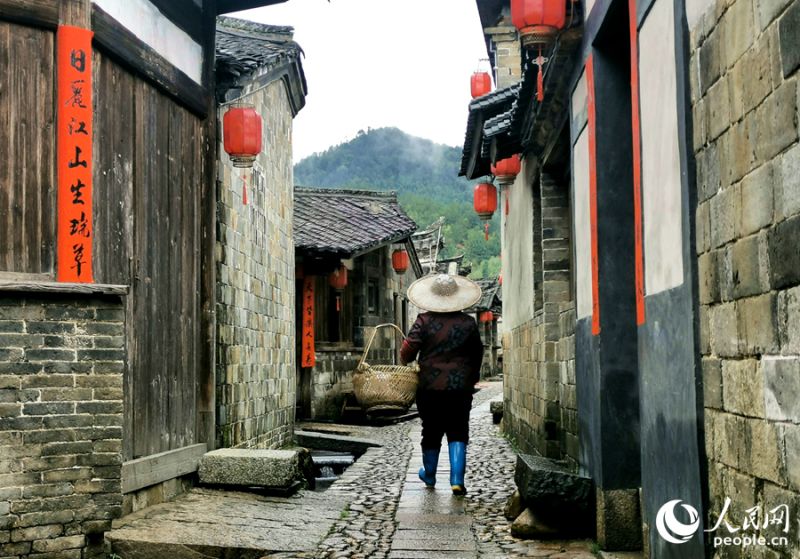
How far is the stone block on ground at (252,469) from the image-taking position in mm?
8078

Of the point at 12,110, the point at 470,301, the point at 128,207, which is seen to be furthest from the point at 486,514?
the point at 12,110

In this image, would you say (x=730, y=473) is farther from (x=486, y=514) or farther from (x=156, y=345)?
(x=156, y=345)

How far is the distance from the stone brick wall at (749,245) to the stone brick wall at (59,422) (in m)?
3.69

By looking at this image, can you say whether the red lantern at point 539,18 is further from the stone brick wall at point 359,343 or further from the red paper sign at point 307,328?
the stone brick wall at point 359,343

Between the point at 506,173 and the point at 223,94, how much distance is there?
377 cm

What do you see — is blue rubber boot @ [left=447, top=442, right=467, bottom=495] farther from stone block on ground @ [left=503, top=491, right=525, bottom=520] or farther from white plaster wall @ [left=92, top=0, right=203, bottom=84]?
white plaster wall @ [left=92, top=0, right=203, bottom=84]

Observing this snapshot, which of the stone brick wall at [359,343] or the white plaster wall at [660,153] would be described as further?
the stone brick wall at [359,343]

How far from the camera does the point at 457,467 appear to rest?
8.05 meters

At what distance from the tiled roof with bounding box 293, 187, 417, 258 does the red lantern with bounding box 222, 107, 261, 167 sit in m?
7.29

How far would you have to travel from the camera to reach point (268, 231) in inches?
476

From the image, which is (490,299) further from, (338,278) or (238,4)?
(238,4)

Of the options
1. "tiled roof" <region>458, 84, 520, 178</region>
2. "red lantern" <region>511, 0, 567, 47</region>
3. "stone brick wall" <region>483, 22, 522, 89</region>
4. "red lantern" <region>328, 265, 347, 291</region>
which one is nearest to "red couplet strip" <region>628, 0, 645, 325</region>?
"red lantern" <region>511, 0, 567, 47</region>

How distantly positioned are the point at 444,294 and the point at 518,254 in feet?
12.3

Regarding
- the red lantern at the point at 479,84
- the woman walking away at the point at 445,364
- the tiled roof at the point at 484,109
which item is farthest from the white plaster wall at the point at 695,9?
the red lantern at the point at 479,84
